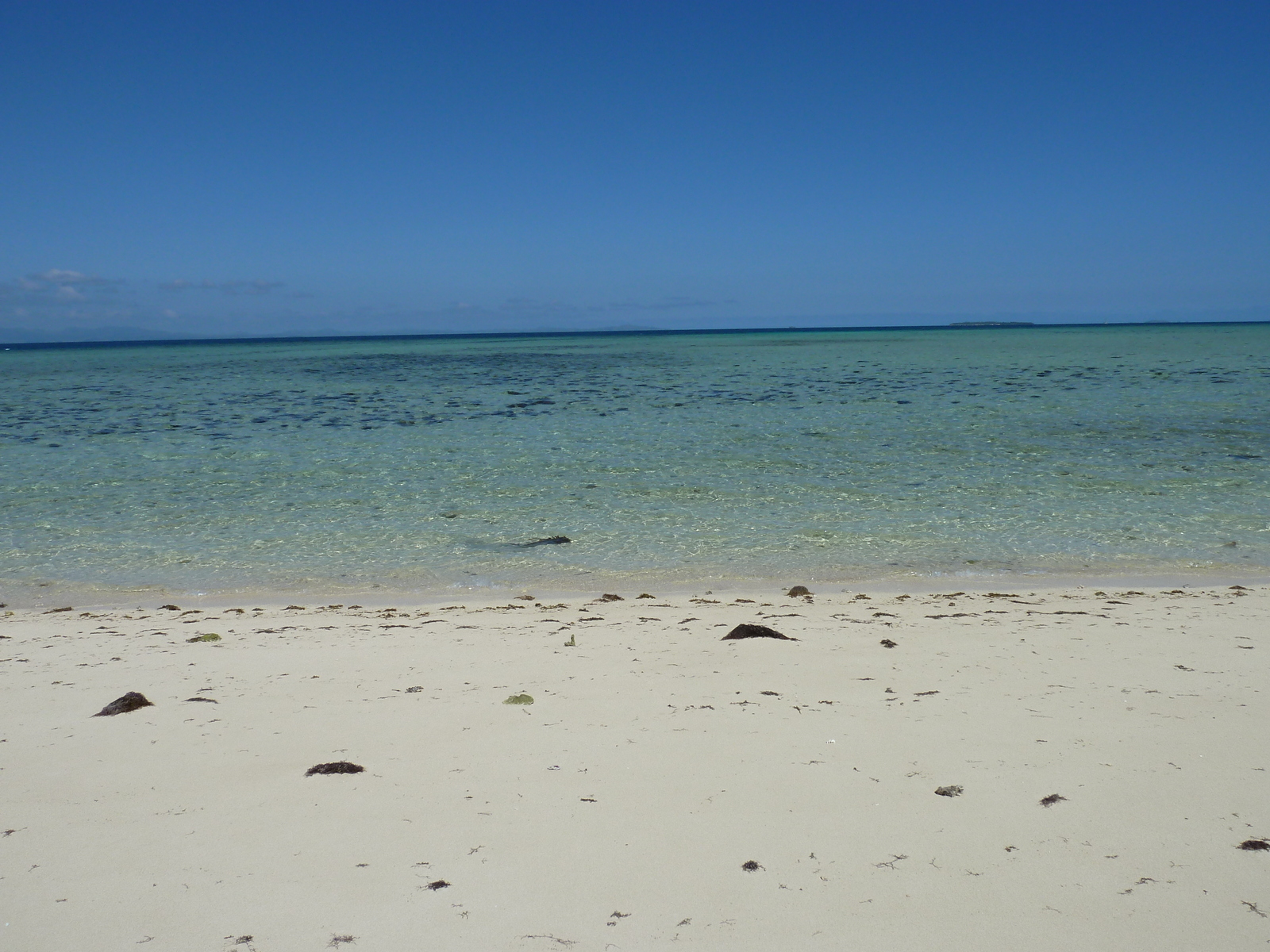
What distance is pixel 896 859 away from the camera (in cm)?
333

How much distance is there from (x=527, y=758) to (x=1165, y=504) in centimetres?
1043

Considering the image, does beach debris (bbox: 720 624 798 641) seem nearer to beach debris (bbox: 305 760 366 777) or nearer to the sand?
the sand

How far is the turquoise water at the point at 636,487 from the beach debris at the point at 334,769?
4848 mm

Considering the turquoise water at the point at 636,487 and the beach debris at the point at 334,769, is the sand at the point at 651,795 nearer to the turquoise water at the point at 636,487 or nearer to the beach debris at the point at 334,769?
the beach debris at the point at 334,769

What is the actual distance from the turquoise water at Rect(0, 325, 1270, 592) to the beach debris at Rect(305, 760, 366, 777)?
4.85 meters

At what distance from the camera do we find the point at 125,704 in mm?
4922

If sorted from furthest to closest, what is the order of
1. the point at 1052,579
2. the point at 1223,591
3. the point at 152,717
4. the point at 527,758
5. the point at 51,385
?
the point at 51,385, the point at 1052,579, the point at 1223,591, the point at 152,717, the point at 527,758

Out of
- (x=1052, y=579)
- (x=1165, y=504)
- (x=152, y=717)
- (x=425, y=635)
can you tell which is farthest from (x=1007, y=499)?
(x=152, y=717)

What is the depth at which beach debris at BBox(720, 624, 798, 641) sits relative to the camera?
6.20 m

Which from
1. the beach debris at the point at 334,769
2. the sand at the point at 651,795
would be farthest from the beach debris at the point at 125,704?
the beach debris at the point at 334,769

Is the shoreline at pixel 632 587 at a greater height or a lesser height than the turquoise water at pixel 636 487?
lesser

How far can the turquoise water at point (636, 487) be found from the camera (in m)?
9.55

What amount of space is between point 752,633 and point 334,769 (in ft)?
10.3

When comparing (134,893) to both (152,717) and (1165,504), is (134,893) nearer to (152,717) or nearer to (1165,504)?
(152,717)
